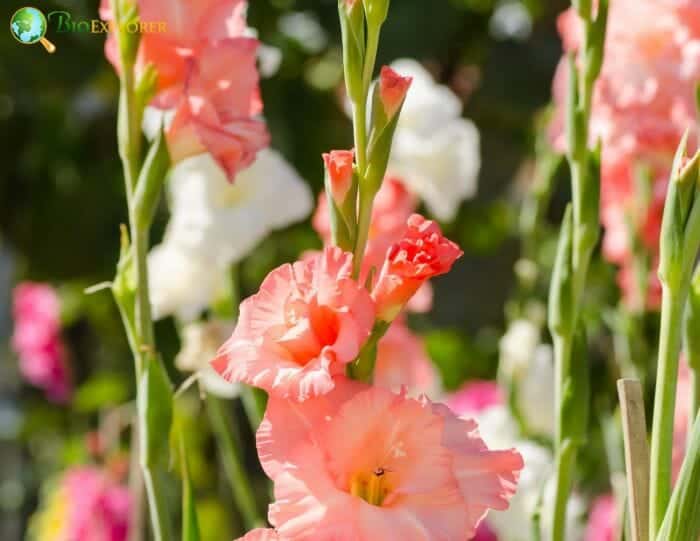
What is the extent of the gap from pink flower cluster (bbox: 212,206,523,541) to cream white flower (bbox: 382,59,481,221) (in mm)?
474

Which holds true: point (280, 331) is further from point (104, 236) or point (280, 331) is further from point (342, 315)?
point (104, 236)

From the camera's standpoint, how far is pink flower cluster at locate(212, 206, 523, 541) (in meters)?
0.33

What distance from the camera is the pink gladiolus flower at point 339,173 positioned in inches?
13.5

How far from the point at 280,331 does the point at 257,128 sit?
13 centimetres

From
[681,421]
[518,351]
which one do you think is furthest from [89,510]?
[681,421]

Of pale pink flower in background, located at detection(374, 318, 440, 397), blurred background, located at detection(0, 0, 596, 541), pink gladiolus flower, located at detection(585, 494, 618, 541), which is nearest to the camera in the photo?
pale pink flower in background, located at detection(374, 318, 440, 397)

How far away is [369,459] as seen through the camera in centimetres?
35

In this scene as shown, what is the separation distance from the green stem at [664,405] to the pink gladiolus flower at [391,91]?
93 mm

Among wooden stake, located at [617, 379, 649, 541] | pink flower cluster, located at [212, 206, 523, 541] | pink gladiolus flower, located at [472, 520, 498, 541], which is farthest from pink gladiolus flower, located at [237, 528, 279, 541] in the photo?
pink gladiolus flower, located at [472, 520, 498, 541]

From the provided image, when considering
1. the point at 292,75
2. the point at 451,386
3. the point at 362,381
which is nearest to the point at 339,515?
the point at 362,381

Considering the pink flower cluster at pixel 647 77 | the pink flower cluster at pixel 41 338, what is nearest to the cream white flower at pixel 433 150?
the pink flower cluster at pixel 647 77

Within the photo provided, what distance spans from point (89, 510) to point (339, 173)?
803mm

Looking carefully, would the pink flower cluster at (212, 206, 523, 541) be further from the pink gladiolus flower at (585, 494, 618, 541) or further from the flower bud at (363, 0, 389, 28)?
the pink gladiolus flower at (585, 494, 618, 541)

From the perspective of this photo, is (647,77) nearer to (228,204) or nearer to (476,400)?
(228,204)
